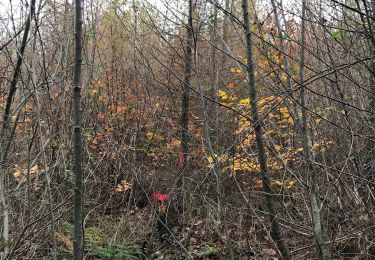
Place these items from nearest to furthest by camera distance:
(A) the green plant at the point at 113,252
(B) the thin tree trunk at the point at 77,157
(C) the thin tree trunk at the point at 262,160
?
(B) the thin tree trunk at the point at 77,157 < (C) the thin tree trunk at the point at 262,160 < (A) the green plant at the point at 113,252

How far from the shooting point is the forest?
2730mm

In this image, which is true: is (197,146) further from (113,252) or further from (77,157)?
(77,157)

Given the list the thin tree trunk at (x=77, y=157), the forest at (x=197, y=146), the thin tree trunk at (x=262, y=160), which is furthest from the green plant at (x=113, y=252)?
the thin tree trunk at (x=77, y=157)

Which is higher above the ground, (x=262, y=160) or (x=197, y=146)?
(x=197, y=146)

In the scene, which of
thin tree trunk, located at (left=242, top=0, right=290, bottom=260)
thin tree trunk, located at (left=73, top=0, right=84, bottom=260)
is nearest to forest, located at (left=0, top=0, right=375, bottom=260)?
thin tree trunk, located at (left=242, top=0, right=290, bottom=260)

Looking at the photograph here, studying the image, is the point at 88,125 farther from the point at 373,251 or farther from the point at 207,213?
the point at 373,251

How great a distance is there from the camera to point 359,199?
371 centimetres

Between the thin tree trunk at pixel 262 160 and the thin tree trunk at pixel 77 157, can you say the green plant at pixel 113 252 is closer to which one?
the thin tree trunk at pixel 262 160

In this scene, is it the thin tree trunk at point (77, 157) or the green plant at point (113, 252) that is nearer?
the thin tree trunk at point (77, 157)

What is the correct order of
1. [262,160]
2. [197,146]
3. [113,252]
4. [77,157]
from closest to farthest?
[77,157] → [262,160] → [113,252] → [197,146]

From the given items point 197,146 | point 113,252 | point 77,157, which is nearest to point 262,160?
point 77,157

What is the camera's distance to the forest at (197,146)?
273 centimetres

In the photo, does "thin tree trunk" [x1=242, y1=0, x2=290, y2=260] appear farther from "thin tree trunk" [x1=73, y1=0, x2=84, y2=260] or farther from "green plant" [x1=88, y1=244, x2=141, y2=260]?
"green plant" [x1=88, y1=244, x2=141, y2=260]

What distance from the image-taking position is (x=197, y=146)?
22.9 feet
